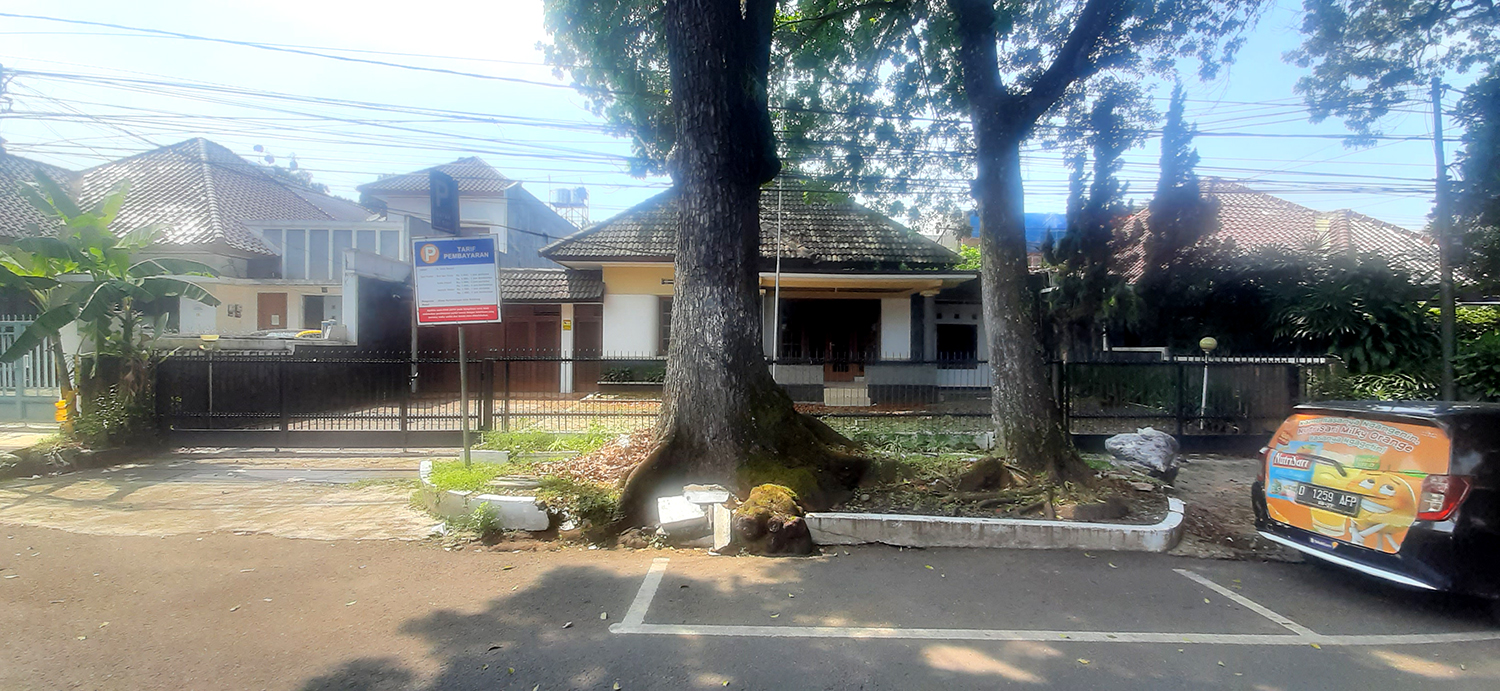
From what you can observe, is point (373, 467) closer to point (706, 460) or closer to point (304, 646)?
point (706, 460)

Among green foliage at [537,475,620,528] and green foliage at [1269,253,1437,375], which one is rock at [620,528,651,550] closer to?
green foliage at [537,475,620,528]

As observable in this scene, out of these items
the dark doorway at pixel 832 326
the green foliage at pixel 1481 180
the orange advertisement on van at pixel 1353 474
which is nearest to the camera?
the orange advertisement on van at pixel 1353 474

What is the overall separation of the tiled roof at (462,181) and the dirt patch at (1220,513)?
85.5ft

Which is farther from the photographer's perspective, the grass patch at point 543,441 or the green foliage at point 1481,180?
the green foliage at point 1481,180

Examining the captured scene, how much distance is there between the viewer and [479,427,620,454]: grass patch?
27.9 feet

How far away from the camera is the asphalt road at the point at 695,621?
11.5ft

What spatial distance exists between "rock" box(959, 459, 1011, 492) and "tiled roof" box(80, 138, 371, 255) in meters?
21.2

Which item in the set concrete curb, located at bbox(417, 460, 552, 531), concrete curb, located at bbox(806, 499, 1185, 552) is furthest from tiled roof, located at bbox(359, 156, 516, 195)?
concrete curb, located at bbox(806, 499, 1185, 552)

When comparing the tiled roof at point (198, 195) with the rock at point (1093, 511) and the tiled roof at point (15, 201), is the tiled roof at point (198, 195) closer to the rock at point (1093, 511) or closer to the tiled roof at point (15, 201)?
the tiled roof at point (15, 201)

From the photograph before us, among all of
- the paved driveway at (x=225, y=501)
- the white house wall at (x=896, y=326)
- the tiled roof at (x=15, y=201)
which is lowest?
the paved driveway at (x=225, y=501)

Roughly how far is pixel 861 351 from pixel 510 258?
58.0ft

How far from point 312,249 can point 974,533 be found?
2320 cm

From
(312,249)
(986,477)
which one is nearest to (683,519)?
(986,477)

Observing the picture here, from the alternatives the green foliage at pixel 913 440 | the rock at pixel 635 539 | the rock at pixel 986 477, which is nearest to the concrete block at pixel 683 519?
the rock at pixel 635 539
